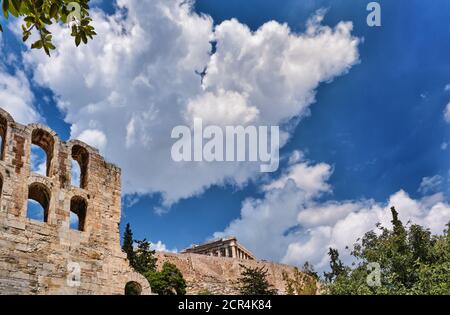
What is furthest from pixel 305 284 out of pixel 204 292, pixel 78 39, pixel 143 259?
pixel 78 39

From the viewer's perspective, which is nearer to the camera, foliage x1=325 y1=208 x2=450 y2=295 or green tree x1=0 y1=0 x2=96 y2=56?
green tree x1=0 y1=0 x2=96 y2=56

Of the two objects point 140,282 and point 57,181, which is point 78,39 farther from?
point 140,282

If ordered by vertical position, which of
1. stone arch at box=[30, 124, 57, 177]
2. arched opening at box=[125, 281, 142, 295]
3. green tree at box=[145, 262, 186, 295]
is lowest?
arched opening at box=[125, 281, 142, 295]

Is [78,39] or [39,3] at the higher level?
[39,3]

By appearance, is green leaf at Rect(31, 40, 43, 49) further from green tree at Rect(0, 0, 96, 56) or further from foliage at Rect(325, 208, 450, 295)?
foliage at Rect(325, 208, 450, 295)

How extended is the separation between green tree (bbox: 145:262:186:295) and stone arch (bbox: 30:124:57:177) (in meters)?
17.7

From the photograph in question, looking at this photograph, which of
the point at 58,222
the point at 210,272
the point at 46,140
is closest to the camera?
the point at 58,222

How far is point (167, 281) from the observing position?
37.9m

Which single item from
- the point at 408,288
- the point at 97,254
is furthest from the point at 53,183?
the point at 408,288

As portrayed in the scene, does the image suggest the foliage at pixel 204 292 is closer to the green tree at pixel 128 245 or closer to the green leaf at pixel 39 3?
the green tree at pixel 128 245

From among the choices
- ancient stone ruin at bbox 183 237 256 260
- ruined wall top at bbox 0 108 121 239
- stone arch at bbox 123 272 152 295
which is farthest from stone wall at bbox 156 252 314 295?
ruined wall top at bbox 0 108 121 239

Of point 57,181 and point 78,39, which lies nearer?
point 78,39

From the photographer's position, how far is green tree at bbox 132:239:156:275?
126 ft

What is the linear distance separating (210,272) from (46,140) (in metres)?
33.2
